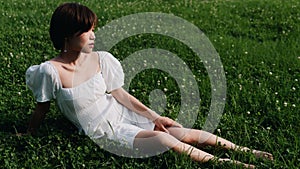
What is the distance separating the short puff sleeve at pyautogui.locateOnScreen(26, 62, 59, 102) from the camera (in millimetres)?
4445

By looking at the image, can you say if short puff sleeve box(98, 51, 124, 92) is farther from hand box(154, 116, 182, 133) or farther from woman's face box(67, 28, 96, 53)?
hand box(154, 116, 182, 133)

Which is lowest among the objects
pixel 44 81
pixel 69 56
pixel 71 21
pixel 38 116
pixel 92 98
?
pixel 38 116

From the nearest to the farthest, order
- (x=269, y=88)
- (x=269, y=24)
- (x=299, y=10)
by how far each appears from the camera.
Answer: (x=269, y=88) → (x=269, y=24) → (x=299, y=10)

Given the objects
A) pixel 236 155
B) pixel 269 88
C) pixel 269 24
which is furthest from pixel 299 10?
pixel 236 155

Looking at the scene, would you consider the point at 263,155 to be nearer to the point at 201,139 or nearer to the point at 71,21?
the point at 201,139

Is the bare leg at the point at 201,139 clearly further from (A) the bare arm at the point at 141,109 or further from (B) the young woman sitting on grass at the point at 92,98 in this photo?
(A) the bare arm at the point at 141,109

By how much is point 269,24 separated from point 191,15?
1.87m

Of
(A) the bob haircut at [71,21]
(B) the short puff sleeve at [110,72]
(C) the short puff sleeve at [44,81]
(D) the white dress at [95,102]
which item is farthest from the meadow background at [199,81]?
(A) the bob haircut at [71,21]

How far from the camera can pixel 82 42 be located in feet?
14.8

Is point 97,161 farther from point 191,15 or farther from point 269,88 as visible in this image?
point 191,15

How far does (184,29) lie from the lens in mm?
9805

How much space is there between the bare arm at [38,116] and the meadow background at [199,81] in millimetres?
89

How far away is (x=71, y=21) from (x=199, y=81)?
2.93 m

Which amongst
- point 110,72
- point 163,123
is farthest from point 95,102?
point 163,123
